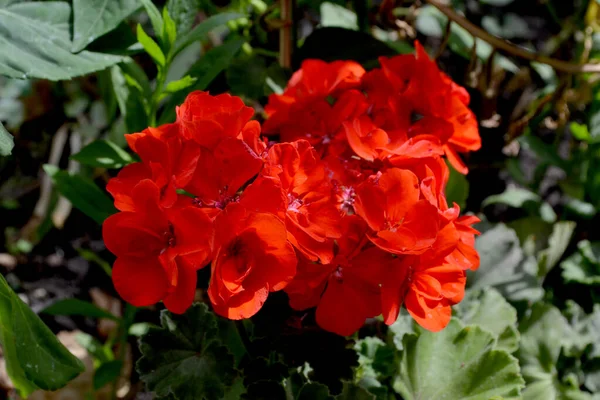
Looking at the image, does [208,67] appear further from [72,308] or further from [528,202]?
[528,202]

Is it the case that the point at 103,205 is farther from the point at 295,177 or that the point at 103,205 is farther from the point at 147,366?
the point at 295,177

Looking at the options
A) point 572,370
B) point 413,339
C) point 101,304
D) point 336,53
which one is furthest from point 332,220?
point 101,304

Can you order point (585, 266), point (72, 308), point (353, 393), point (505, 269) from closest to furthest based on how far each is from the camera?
point (353, 393), point (72, 308), point (505, 269), point (585, 266)

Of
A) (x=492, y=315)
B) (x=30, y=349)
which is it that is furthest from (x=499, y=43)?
(x=30, y=349)

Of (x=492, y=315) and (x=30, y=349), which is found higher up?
(x=30, y=349)

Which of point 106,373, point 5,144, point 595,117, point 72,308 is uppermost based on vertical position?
point 5,144

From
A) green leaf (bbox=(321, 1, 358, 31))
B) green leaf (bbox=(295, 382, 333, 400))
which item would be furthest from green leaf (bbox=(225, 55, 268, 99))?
green leaf (bbox=(295, 382, 333, 400))
